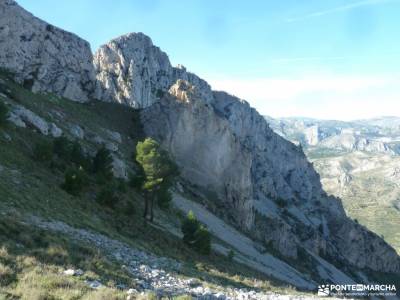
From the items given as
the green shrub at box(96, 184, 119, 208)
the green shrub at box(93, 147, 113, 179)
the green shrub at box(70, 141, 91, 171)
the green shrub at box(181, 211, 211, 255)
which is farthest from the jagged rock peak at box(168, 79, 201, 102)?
the green shrub at box(96, 184, 119, 208)

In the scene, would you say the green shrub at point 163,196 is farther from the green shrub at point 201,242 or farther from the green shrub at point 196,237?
the green shrub at point 201,242

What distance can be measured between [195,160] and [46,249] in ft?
252

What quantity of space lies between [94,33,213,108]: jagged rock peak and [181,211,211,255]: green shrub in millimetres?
77776

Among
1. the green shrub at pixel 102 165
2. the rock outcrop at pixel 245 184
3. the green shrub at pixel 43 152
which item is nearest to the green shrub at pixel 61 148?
the green shrub at pixel 102 165

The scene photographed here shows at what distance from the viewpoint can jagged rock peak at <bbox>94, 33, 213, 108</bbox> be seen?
136475 millimetres

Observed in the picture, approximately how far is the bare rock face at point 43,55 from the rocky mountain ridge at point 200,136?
8.8 inches

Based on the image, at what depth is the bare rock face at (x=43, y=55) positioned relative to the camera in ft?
274

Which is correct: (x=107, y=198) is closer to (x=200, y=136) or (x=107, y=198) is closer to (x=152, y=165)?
(x=152, y=165)

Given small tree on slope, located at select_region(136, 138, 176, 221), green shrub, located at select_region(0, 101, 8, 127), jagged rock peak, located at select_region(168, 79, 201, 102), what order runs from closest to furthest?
green shrub, located at select_region(0, 101, 8, 127) < small tree on slope, located at select_region(136, 138, 176, 221) < jagged rock peak, located at select_region(168, 79, 201, 102)

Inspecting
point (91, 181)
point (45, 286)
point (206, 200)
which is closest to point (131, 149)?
point (206, 200)

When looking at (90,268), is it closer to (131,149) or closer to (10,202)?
(10,202)

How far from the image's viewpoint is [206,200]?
290 ft

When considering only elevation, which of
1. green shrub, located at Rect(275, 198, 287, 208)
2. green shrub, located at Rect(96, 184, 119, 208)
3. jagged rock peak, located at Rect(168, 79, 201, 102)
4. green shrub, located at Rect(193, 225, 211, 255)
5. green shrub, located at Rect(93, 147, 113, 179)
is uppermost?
jagged rock peak, located at Rect(168, 79, 201, 102)

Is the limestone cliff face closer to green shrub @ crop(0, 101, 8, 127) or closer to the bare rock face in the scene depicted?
the bare rock face
